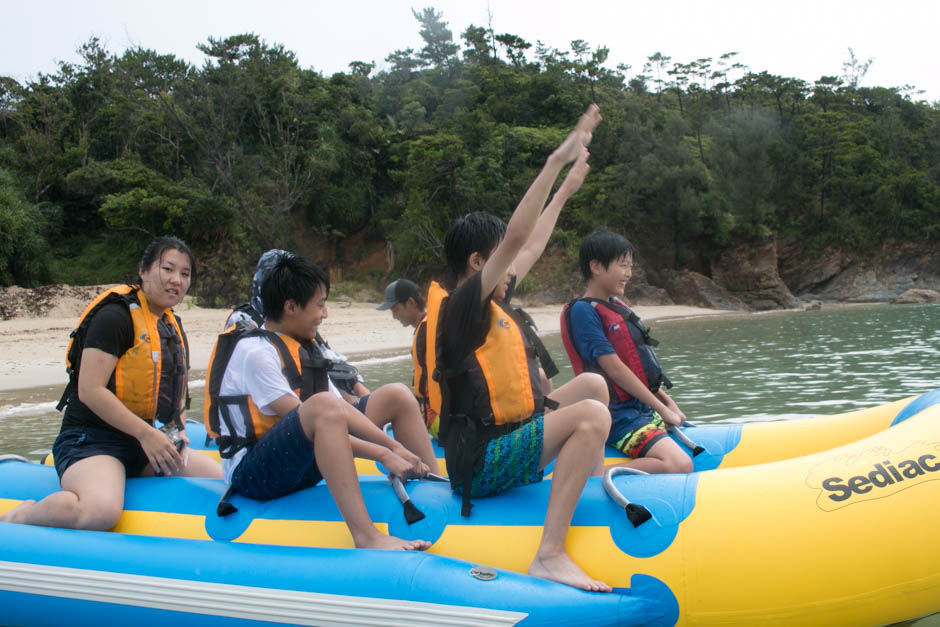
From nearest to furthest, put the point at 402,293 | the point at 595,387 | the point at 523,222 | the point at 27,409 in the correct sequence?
1. the point at 523,222
2. the point at 595,387
3. the point at 402,293
4. the point at 27,409

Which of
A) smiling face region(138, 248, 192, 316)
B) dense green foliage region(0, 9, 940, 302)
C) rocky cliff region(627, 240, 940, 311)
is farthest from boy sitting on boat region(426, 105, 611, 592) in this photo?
rocky cliff region(627, 240, 940, 311)

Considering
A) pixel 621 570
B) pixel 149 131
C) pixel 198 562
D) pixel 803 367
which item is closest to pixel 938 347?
pixel 803 367

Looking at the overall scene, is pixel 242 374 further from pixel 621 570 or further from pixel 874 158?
pixel 874 158

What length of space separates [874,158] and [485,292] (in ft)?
111

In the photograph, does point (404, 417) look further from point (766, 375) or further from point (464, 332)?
point (766, 375)

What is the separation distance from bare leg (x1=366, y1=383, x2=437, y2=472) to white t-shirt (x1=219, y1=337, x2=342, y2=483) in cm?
59

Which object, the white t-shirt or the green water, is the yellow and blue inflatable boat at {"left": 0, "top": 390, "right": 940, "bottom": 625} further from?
the green water

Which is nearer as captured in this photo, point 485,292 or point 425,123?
point 485,292

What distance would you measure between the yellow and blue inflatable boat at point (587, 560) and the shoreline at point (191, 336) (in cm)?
798

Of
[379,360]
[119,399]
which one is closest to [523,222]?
[119,399]

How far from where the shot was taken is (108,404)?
2740mm

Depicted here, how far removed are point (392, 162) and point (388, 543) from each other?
26.4 metres

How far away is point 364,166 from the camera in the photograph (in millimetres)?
27438

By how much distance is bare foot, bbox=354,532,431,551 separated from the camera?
2354mm
